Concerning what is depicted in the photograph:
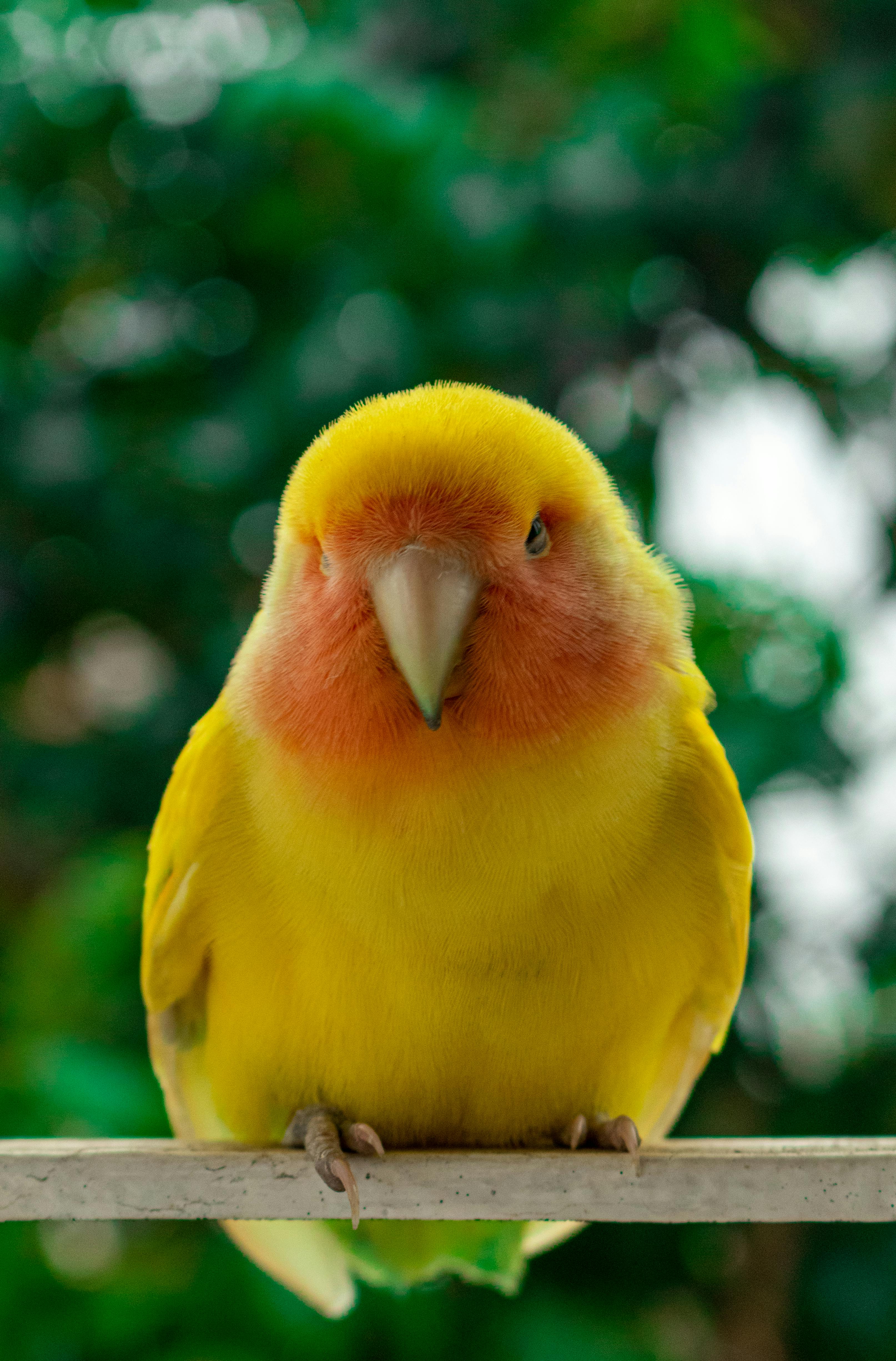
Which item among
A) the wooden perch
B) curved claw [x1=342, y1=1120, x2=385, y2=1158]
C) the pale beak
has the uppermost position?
the pale beak

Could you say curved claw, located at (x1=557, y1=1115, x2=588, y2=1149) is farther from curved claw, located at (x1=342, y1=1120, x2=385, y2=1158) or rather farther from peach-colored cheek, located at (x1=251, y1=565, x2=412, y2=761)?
peach-colored cheek, located at (x1=251, y1=565, x2=412, y2=761)

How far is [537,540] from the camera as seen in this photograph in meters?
1.06

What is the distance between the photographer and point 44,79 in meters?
2.31

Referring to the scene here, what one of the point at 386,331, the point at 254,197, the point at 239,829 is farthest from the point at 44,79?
the point at 239,829

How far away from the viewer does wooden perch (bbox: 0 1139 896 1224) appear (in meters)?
1.02

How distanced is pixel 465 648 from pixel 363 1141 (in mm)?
483

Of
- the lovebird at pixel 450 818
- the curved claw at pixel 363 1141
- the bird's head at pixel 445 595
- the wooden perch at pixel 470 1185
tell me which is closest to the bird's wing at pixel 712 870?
the lovebird at pixel 450 818

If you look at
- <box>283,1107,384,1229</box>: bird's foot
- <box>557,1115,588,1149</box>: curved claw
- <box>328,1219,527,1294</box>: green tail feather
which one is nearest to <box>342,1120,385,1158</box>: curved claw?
<box>283,1107,384,1229</box>: bird's foot

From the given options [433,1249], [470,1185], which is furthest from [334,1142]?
[433,1249]

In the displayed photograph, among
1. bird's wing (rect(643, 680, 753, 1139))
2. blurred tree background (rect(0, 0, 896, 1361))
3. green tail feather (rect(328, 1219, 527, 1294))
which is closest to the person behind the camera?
bird's wing (rect(643, 680, 753, 1139))

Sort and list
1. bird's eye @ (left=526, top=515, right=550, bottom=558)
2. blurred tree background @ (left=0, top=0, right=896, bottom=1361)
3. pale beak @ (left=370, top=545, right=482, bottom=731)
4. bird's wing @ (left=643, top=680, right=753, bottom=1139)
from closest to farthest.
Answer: pale beak @ (left=370, top=545, right=482, bottom=731), bird's eye @ (left=526, top=515, right=550, bottom=558), bird's wing @ (left=643, top=680, right=753, bottom=1139), blurred tree background @ (left=0, top=0, right=896, bottom=1361)

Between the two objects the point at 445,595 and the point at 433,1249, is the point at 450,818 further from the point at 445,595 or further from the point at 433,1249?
the point at 433,1249

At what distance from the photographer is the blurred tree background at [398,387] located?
2105 mm

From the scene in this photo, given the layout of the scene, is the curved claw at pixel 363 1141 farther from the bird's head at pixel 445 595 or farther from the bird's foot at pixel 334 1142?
the bird's head at pixel 445 595
